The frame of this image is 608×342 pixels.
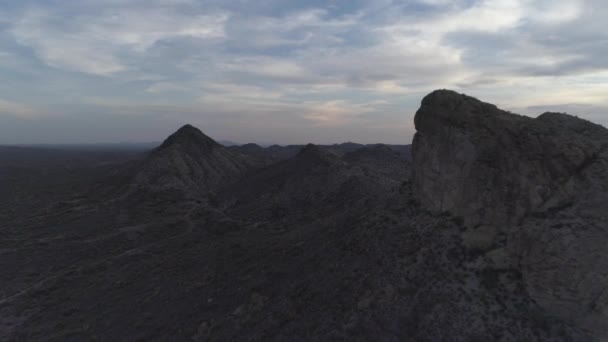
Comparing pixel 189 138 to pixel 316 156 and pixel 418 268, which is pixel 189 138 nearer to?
pixel 316 156

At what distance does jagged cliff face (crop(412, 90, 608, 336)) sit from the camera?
1383 cm

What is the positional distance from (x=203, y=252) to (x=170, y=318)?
9.45 metres

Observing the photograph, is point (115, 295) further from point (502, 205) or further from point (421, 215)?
point (502, 205)

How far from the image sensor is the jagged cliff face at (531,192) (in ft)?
45.4

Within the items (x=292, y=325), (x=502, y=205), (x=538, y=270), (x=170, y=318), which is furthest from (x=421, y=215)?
(x=170, y=318)

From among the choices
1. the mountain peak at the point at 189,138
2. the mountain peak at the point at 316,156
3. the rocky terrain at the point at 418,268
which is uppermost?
the mountain peak at the point at 189,138

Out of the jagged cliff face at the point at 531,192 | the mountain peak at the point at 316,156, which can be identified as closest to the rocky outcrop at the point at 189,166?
the mountain peak at the point at 316,156

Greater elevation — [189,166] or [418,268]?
[189,166]

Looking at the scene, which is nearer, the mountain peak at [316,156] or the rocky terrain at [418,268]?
the rocky terrain at [418,268]

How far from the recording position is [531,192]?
16.2 meters

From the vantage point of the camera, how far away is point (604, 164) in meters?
15.4

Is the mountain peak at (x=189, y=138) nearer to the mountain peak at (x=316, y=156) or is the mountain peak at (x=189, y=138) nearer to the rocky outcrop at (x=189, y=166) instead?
the rocky outcrop at (x=189, y=166)

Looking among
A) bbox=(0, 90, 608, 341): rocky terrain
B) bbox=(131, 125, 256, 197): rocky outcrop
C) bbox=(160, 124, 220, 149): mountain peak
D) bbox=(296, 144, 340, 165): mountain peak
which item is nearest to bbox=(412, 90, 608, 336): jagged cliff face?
bbox=(0, 90, 608, 341): rocky terrain

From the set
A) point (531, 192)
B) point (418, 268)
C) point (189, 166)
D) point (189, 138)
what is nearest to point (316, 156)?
point (189, 166)
